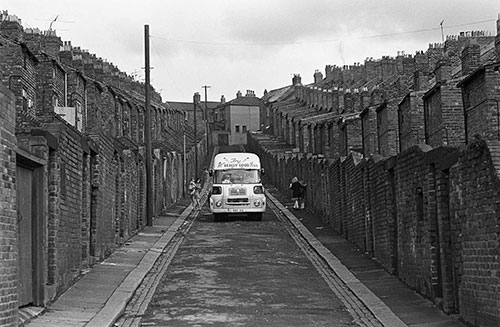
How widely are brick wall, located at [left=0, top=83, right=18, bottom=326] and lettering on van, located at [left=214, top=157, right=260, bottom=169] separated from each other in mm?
23871

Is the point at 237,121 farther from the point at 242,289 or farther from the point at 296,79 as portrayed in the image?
the point at 242,289

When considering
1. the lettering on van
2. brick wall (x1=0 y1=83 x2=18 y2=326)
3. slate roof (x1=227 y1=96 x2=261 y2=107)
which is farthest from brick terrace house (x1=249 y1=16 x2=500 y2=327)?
slate roof (x1=227 y1=96 x2=261 y2=107)

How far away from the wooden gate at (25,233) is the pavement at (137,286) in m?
0.33

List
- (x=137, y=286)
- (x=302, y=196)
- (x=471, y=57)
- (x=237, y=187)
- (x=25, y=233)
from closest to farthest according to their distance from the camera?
(x=25, y=233) < (x=137, y=286) < (x=471, y=57) < (x=237, y=187) < (x=302, y=196)

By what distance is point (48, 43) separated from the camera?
120ft

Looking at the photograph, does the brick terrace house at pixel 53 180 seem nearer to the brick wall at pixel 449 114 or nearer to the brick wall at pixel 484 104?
the brick wall at pixel 484 104

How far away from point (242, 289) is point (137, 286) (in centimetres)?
217

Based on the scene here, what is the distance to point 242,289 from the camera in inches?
629

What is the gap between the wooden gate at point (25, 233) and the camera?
38.9ft

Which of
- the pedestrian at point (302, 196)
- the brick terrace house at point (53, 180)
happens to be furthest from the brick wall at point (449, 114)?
the pedestrian at point (302, 196)

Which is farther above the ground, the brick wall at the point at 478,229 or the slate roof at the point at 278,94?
the slate roof at the point at 278,94

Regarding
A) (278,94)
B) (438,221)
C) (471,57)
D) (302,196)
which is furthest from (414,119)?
(278,94)

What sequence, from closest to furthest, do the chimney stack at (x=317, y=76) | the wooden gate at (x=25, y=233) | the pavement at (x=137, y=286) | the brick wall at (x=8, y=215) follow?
the brick wall at (x=8, y=215) → the wooden gate at (x=25, y=233) → the pavement at (x=137, y=286) → the chimney stack at (x=317, y=76)

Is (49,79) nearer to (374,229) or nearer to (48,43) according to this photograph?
(48,43)
